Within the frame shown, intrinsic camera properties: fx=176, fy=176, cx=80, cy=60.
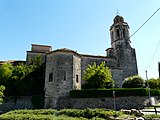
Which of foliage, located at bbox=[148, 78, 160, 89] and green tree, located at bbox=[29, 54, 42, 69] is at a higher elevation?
green tree, located at bbox=[29, 54, 42, 69]

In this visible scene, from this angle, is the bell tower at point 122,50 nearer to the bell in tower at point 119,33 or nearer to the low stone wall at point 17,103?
the bell in tower at point 119,33

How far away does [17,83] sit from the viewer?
2977 cm

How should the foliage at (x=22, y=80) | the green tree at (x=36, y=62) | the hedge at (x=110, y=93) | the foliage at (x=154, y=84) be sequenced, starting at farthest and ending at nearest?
1. the foliage at (x=154, y=84)
2. the green tree at (x=36, y=62)
3. the foliage at (x=22, y=80)
4. the hedge at (x=110, y=93)

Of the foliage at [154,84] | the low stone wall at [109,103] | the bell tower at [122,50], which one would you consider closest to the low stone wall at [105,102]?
the low stone wall at [109,103]

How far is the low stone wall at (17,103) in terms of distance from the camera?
93.4 ft

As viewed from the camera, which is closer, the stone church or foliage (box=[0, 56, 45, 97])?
the stone church

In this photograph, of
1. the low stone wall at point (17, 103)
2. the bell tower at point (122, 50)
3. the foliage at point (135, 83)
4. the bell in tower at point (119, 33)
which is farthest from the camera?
the bell in tower at point (119, 33)

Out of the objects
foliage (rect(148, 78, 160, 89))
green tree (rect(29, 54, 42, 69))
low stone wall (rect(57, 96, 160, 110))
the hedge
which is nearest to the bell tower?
foliage (rect(148, 78, 160, 89))

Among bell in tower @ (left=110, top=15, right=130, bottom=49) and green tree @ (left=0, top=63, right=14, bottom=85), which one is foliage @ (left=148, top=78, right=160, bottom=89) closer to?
bell in tower @ (left=110, top=15, right=130, bottom=49)

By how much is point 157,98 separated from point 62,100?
47.9 feet

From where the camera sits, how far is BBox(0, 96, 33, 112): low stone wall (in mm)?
28469

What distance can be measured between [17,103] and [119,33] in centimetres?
2619

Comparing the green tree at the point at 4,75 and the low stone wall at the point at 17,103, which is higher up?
the green tree at the point at 4,75

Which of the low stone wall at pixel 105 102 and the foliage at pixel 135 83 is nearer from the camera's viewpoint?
the low stone wall at pixel 105 102
